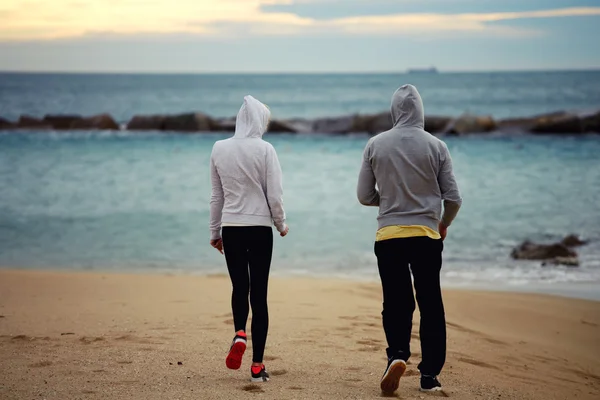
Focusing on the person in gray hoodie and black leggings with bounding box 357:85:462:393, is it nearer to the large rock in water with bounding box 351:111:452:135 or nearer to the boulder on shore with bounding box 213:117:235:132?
the large rock in water with bounding box 351:111:452:135

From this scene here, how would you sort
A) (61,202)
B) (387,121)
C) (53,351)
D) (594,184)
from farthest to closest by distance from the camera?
(387,121)
(594,184)
(61,202)
(53,351)

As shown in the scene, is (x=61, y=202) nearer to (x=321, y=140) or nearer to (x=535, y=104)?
(x=321, y=140)

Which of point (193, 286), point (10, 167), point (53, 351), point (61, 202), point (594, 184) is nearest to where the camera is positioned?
point (53, 351)

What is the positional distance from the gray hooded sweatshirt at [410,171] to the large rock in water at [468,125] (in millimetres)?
35974

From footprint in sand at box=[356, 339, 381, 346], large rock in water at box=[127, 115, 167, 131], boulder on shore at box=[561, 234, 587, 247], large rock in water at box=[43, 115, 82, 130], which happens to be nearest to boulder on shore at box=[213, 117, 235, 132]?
large rock in water at box=[127, 115, 167, 131]

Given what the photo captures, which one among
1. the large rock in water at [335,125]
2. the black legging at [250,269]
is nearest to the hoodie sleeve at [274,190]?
the black legging at [250,269]

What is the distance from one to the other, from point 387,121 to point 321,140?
6.27 m

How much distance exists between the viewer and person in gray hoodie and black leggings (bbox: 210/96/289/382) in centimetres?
459

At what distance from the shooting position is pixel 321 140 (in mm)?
36875

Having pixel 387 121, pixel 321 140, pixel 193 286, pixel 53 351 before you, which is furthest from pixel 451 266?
pixel 387 121

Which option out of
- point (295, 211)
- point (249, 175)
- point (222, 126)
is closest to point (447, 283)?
point (249, 175)

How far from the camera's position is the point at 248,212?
180 inches

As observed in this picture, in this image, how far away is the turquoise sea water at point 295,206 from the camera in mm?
11391

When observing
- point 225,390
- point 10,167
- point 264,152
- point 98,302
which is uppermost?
point 264,152
